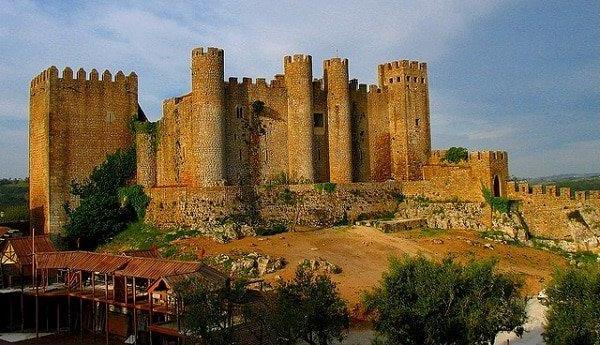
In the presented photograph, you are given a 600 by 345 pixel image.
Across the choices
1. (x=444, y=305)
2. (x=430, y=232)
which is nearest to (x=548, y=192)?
(x=430, y=232)

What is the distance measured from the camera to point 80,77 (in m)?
42.1

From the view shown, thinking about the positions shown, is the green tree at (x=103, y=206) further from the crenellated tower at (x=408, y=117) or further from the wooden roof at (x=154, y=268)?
the crenellated tower at (x=408, y=117)

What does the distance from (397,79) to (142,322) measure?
27.1 m

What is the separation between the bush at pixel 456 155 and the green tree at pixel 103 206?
21395mm

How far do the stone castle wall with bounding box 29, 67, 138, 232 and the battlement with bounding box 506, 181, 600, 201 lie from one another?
26612 mm

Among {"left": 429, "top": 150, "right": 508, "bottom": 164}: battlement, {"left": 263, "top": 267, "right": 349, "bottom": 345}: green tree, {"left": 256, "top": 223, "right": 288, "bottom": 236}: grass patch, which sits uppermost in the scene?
{"left": 429, "top": 150, "right": 508, "bottom": 164}: battlement

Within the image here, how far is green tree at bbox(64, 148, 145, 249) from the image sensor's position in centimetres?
3988

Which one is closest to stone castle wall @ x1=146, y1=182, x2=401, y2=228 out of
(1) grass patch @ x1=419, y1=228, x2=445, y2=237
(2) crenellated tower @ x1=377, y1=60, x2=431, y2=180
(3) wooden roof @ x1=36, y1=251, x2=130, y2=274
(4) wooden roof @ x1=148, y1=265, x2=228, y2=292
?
(2) crenellated tower @ x1=377, y1=60, x2=431, y2=180

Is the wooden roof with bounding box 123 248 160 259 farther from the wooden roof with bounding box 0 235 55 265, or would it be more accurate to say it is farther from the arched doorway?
the arched doorway

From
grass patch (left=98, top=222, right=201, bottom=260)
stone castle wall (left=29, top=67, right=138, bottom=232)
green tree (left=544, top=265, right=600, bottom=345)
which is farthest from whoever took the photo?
stone castle wall (left=29, top=67, right=138, bottom=232)

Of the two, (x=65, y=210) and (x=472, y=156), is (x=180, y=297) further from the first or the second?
(x=472, y=156)

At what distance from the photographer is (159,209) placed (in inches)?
1539

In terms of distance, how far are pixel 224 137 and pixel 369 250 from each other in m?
12.2

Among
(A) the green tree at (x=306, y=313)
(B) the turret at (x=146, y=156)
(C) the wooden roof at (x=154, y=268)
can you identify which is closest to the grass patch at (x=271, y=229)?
(B) the turret at (x=146, y=156)
